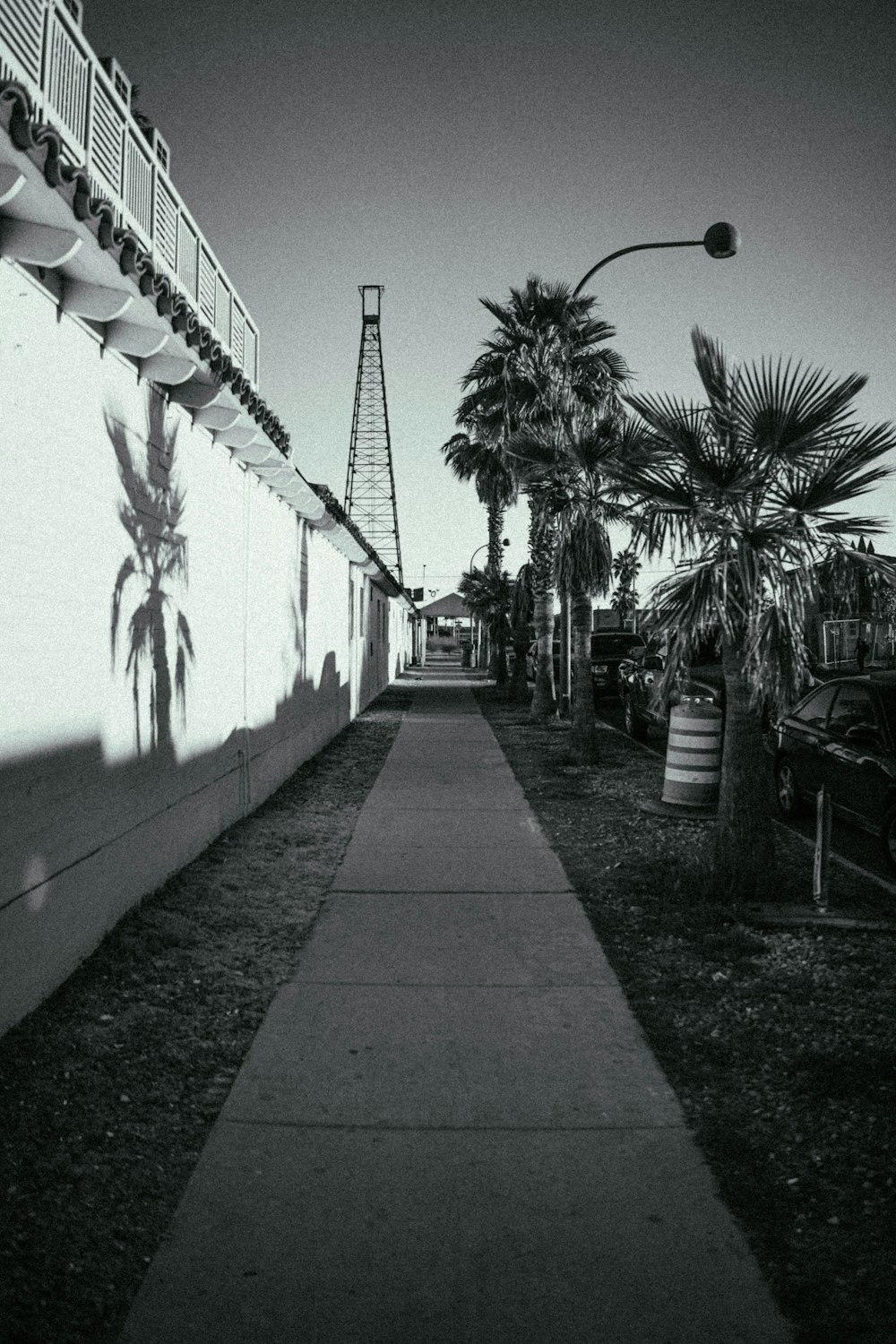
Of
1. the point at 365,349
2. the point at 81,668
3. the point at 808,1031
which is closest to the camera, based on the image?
the point at 808,1031

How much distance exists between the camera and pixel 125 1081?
3.62m

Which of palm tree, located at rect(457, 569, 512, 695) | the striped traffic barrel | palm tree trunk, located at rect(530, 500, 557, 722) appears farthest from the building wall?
palm tree, located at rect(457, 569, 512, 695)

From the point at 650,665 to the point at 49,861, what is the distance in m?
11.4

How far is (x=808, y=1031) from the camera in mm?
4168

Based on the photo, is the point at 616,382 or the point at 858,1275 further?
the point at 616,382

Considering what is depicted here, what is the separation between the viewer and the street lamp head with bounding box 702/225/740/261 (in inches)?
460

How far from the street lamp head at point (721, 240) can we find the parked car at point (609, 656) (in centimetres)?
1091

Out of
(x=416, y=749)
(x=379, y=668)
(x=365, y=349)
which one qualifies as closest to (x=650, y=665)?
(x=416, y=749)

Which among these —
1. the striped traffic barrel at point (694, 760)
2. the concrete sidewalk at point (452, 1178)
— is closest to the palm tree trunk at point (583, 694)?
the striped traffic barrel at point (694, 760)

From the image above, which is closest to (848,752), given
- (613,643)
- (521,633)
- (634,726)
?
(634,726)

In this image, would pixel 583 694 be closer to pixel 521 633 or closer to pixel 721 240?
pixel 721 240

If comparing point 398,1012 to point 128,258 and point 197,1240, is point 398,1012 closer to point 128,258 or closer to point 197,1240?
point 197,1240

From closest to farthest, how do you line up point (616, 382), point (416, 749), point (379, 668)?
point (416, 749) < point (616, 382) < point (379, 668)

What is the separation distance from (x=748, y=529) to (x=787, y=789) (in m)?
3.95
